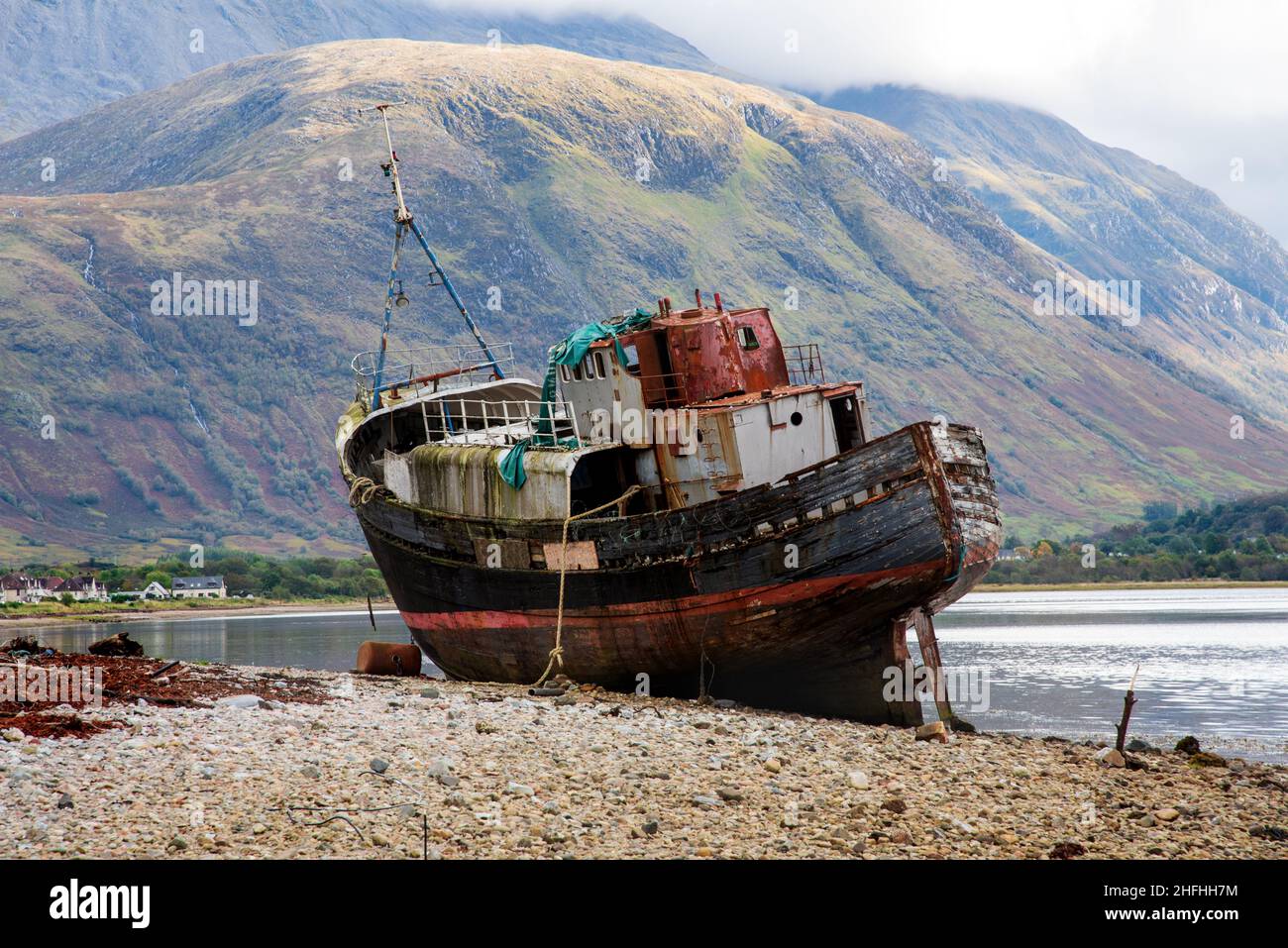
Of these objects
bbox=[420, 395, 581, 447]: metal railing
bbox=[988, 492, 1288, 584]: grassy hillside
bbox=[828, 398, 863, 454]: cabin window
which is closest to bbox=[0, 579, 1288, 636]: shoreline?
bbox=[988, 492, 1288, 584]: grassy hillside

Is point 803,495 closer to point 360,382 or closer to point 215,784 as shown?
point 215,784

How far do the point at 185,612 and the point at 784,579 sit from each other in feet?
377

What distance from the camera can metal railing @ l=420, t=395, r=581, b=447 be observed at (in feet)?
104

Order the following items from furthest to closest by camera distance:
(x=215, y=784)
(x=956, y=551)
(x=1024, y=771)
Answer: (x=956, y=551) → (x=1024, y=771) → (x=215, y=784)

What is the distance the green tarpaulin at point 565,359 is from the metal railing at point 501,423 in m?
0.15

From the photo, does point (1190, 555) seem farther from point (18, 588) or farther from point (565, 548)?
point (565, 548)

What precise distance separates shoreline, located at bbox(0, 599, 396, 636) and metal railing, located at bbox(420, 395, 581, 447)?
189 feet

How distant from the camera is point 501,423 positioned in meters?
40.7

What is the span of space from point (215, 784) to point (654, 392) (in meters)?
16.1

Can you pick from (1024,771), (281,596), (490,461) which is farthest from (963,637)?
(281,596)

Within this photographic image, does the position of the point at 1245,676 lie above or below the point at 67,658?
below

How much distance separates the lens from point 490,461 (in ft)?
101
